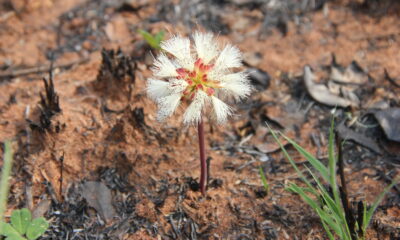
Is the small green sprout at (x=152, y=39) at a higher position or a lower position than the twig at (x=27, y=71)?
higher

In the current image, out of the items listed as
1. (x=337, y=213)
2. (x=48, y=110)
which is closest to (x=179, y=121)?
(x=48, y=110)

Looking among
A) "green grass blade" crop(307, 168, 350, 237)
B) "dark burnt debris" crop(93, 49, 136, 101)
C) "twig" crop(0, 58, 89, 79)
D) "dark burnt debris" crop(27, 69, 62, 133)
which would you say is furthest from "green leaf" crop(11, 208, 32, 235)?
"twig" crop(0, 58, 89, 79)

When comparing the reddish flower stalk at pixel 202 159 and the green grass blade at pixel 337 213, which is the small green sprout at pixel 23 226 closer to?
the reddish flower stalk at pixel 202 159

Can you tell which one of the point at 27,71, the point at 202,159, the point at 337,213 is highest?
the point at 27,71

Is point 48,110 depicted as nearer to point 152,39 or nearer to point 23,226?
point 23,226

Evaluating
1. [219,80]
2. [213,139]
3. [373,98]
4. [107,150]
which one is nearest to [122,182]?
[107,150]

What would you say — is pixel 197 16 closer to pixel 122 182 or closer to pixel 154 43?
pixel 154 43

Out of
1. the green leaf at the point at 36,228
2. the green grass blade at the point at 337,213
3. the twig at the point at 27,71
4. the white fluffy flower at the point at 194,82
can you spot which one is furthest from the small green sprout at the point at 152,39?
the green grass blade at the point at 337,213
